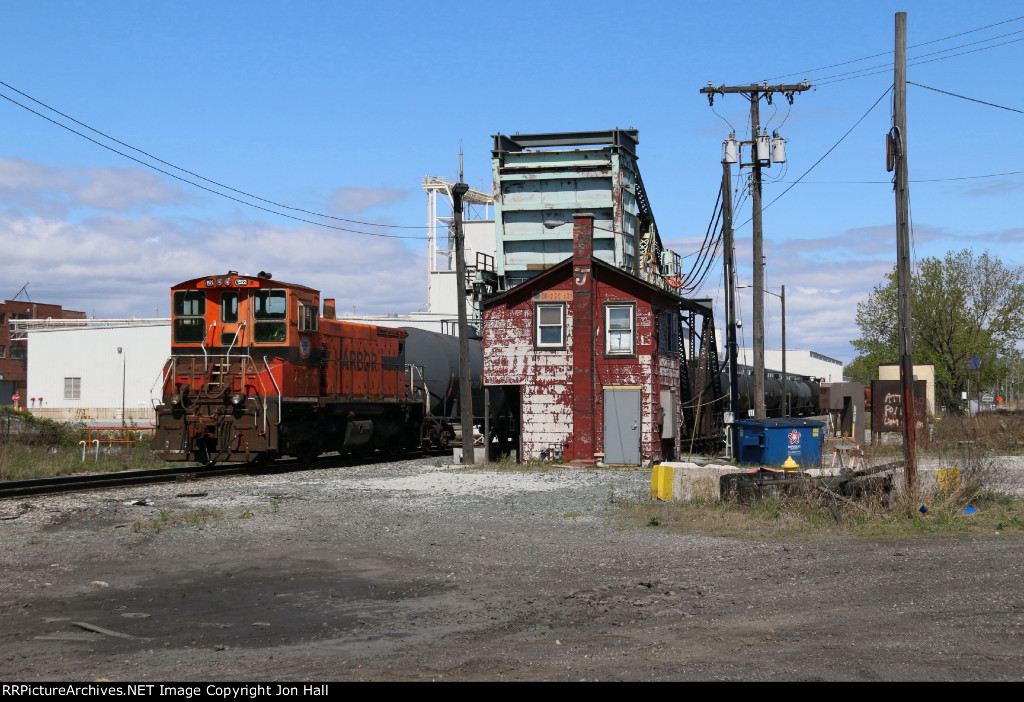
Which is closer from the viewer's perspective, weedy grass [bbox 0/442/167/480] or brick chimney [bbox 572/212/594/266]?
weedy grass [bbox 0/442/167/480]

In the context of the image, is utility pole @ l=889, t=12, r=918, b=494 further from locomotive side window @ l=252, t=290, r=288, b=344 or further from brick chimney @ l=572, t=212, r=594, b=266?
locomotive side window @ l=252, t=290, r=288, b=344

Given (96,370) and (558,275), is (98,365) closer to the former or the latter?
(96,370)

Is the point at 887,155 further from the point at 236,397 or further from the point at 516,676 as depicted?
the point at 236,397

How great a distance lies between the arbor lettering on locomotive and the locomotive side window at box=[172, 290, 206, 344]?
2cm

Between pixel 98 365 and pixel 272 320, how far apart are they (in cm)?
5060

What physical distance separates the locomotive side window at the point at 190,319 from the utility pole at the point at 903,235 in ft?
49.6

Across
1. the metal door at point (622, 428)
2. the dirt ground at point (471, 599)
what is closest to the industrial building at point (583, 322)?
the metal door at point (622, 428)

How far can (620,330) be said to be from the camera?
24922 mm

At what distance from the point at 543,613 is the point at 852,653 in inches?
114

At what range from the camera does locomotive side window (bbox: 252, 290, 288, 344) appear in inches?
862

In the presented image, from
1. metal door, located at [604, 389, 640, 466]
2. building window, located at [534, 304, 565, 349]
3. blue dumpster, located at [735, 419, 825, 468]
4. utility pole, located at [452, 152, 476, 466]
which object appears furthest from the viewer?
building window, located at [534, 304, 565, 349]

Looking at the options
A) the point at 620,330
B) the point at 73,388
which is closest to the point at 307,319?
the point at 620,330

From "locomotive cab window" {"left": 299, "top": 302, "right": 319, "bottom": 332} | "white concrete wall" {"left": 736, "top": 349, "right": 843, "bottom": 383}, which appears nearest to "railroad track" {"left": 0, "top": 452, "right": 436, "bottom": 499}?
"locomotive cab window" {"left": 299, "top": 302, "right": 319, "bottom": 332}
